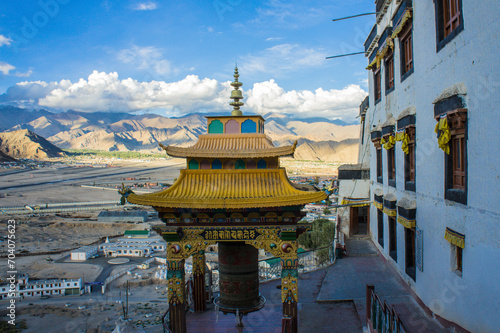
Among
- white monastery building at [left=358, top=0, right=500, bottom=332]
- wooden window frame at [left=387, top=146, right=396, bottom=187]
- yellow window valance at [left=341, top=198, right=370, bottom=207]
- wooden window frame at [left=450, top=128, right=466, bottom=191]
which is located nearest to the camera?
white monastery building at [left=358, top=0, right=500, bottom=332]

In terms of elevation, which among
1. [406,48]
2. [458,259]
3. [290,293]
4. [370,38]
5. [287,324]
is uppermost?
[370,38]

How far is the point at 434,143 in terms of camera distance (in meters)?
11.2

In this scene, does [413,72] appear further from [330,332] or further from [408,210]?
[330,332]

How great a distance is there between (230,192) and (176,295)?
345 centimetres

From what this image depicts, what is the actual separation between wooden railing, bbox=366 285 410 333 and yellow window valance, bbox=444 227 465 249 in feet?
8.01

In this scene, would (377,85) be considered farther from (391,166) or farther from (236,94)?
(236,94)

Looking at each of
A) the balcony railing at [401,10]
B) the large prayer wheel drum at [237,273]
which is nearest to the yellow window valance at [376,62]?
the balcony railing at [401,10]

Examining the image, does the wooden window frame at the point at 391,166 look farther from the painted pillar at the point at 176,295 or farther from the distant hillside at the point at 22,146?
the distant hillside at the point at 22,146

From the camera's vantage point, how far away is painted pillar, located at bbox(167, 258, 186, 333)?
10.7 m

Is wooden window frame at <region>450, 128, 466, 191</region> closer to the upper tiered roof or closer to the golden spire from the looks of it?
the upper tiered roof

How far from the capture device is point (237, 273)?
1233 cm

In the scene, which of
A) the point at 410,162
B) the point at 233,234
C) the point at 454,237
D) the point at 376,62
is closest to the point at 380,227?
the point at 410,162

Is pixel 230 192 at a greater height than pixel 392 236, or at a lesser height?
greater

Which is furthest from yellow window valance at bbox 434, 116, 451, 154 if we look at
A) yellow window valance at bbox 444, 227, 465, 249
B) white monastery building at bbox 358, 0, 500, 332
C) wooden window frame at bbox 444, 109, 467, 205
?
yellow window valance at bbox 444, 227, 465, 249
